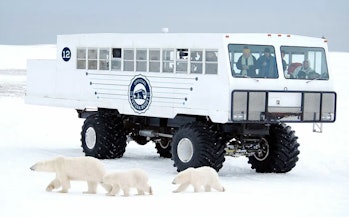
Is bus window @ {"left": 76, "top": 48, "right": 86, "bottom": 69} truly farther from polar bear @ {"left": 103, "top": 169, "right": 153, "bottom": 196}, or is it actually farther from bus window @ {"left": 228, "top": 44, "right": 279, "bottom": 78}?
polar bear @ {"left": 103, "top": 169, "right": 153, "bottom": 196}

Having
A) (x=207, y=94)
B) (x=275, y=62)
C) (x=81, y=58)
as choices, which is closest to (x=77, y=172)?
(x=207, y=94)

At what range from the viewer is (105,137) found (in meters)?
20.3

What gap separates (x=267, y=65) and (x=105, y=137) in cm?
453

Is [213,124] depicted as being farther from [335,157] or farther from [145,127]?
[335,157]

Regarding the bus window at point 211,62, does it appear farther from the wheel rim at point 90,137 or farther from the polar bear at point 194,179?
the wheel rim at point 90,137

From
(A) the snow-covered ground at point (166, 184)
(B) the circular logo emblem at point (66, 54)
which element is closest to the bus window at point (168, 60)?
(A) the snow-covered ground at point (166, 184)

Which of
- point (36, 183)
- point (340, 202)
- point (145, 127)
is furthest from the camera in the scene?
point (145, 127)

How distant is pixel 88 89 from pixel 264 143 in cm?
461

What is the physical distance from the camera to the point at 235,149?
1791cm

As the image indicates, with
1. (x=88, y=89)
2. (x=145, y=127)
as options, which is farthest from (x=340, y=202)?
(x=88, y=89)

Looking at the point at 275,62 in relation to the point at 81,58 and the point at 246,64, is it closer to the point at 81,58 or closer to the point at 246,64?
the point at 246,64

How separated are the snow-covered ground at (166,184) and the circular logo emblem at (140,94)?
1.23 meters

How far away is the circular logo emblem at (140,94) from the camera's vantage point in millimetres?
19062

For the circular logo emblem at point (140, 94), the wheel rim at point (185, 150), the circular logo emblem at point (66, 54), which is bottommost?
the wheel rim at point (185, 150)
